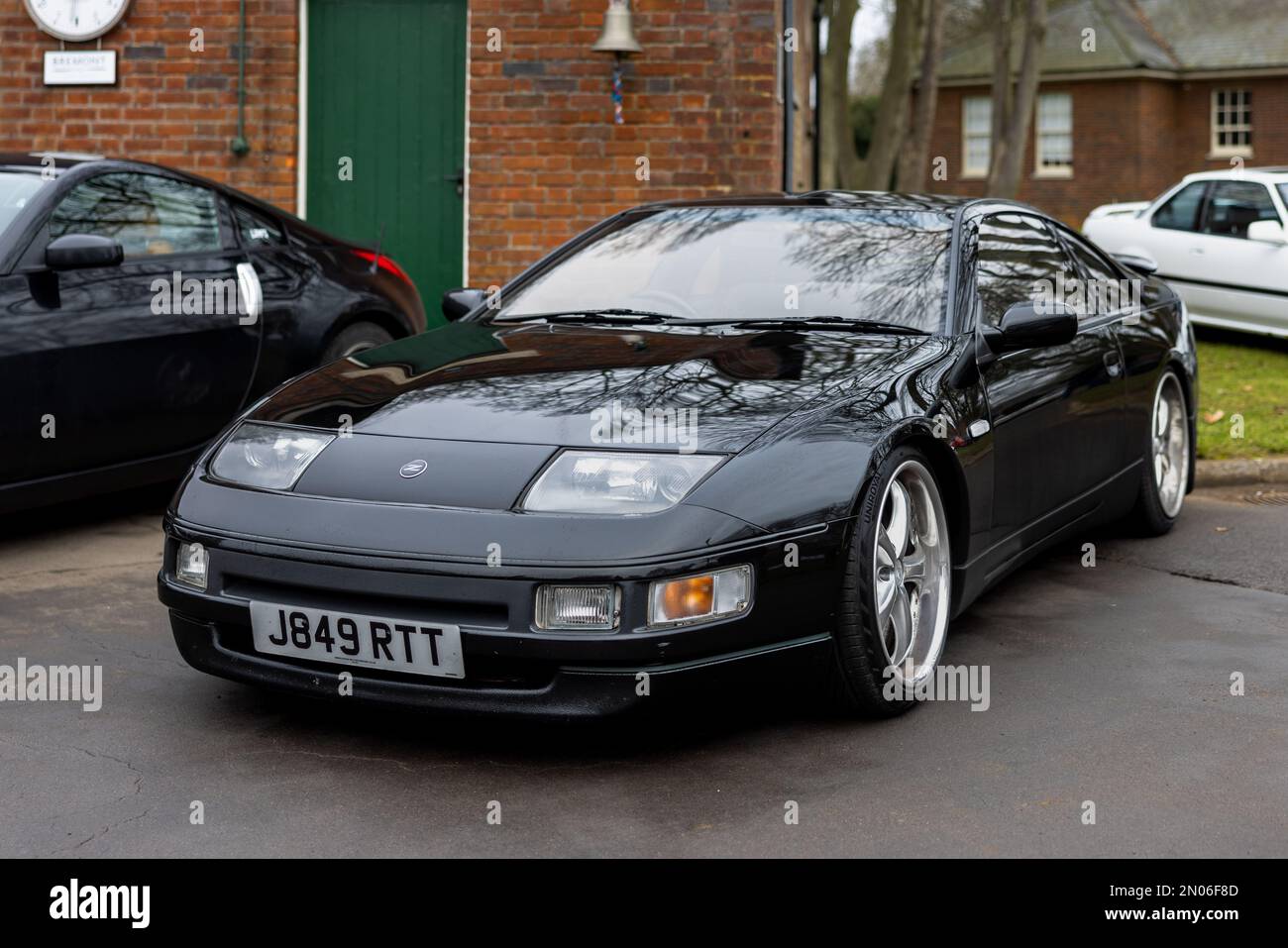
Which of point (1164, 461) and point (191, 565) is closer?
point (191, 565)

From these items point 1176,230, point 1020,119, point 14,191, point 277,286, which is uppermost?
point 1020,119

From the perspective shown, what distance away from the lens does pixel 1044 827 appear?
128 inches

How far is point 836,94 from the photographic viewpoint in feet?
74.6

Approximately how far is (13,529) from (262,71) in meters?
5.32

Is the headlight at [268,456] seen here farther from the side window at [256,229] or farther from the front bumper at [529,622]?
the side window at [256,229]

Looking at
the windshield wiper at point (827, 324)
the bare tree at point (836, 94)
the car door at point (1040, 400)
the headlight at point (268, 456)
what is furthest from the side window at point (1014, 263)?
the bare tree at point (836, 94)

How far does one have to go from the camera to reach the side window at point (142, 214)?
6.12 meters

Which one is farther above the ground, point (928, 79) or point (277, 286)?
point (928, 79)

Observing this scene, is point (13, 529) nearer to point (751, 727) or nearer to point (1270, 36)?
point (751, 727)

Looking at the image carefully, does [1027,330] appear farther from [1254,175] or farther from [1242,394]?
[1254,175]

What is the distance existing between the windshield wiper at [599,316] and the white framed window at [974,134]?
1317 inches

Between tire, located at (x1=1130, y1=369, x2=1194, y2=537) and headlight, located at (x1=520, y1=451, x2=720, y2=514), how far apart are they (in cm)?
304

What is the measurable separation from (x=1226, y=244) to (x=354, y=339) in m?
8.16

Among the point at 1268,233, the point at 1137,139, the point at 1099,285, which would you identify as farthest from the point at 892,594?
the point at 1137,139
